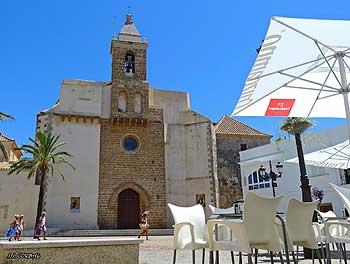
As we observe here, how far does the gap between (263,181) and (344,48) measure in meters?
19.3

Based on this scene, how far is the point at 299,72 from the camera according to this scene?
573 cm

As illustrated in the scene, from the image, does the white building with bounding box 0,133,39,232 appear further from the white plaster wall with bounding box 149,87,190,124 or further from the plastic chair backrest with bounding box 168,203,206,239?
the plastic chair backrest with bounding box 168,203,206,239

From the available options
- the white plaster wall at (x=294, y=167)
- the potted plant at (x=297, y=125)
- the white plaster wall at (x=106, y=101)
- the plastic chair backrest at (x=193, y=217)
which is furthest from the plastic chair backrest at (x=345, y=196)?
the white plaster wall at (x=106, y=101)

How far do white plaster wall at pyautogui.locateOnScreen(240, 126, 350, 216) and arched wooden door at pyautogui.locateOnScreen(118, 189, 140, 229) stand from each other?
8174 millimetres

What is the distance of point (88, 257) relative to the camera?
15.9 feet

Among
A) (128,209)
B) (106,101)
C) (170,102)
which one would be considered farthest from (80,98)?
(128,209)

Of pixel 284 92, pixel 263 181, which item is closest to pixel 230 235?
pixel 284 92

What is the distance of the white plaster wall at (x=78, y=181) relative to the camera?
20438mm

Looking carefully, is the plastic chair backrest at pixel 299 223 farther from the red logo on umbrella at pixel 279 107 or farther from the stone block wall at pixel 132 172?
the stone block wall at pixel 132 172

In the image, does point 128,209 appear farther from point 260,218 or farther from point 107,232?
point 260,218

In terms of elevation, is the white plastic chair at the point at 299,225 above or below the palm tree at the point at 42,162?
below

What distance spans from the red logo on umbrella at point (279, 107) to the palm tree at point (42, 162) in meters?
17.1

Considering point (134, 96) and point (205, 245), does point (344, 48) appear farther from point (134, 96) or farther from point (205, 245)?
point (134, 96)

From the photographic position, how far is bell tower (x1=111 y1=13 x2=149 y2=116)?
2356cm
